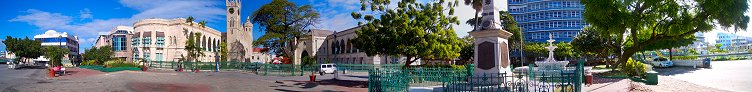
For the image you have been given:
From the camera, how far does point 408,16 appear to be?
21.7 meters

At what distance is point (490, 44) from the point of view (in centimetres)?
1138

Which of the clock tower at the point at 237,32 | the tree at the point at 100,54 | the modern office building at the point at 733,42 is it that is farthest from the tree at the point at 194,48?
the modern office building at the point at 733,42

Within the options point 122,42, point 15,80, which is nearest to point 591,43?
point 15,80

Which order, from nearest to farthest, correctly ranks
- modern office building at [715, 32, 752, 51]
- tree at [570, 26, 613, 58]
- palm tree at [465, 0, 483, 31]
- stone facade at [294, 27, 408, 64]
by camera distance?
1. palm tree at [465, 0, 483, 31]
2. tree at [570, 26, 613, 58]
3. stone facade at [294, 27, 408, 64]
4. modern office building at [715, 32, 752, 51]

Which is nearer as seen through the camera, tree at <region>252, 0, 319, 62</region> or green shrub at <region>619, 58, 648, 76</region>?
green shrub at <region>619, 58, 648, 76</region>

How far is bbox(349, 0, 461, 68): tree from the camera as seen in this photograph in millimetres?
21047

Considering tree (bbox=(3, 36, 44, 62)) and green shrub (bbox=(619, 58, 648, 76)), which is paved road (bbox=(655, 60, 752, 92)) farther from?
tree (bbox=(3, 36, 44, 62))

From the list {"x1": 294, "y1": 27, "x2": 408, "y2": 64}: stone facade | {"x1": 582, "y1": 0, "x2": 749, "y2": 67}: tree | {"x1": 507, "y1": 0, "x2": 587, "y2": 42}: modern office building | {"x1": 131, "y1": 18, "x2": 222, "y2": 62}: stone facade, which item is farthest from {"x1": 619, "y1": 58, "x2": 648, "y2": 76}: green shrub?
{"x1": 507, "y1": 0, "x2": 587, "y2": 42}: modern office building

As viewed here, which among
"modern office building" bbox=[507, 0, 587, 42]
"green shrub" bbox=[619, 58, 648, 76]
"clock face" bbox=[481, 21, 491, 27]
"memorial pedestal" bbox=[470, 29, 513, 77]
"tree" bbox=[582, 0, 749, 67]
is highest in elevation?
"modern office building" bbox=[507, 0, 587, 42]

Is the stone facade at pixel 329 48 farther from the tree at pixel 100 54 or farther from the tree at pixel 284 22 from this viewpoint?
the tree at pixel 100 54

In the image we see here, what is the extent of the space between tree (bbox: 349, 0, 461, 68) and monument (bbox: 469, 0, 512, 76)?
9.16m

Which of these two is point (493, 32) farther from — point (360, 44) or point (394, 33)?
point (360, 44)

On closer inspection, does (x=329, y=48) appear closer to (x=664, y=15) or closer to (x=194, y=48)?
(x=194, y=48)

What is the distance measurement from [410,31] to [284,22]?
16.9m
